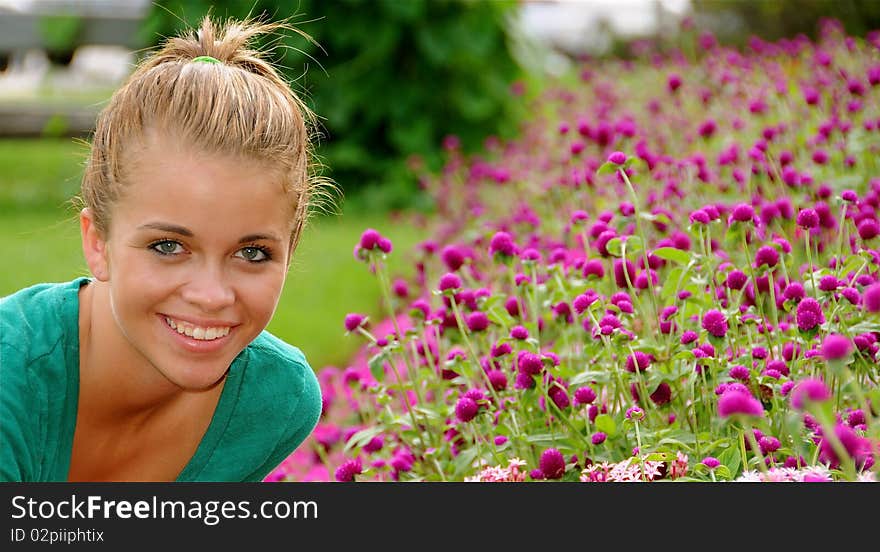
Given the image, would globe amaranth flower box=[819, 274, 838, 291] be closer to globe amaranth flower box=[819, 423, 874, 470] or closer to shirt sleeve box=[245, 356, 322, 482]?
globe amaranth flower box=[819, 423, 874, 470]

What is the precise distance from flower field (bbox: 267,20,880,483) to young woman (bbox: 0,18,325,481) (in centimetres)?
25

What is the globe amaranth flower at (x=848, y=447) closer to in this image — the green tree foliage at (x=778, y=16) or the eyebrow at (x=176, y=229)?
the eyebrow at (x=176, y=229)

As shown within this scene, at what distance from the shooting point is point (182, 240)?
188 cm

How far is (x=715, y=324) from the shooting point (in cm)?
187

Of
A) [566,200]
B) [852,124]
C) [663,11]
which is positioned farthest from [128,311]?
[663,11]

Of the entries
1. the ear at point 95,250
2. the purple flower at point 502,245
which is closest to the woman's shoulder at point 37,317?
the ear at point 95,250

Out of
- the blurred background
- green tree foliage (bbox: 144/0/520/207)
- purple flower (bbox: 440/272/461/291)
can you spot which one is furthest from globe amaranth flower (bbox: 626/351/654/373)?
green tree foliage (bbox: 144/0/520/207)

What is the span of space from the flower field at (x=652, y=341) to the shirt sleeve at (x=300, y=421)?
9 cm

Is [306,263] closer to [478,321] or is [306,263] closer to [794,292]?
[478,321]

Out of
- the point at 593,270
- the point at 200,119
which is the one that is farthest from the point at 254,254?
the point at 593,270

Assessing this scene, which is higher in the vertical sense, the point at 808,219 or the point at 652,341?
the point at 808,219

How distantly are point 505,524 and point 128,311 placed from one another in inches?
33.3

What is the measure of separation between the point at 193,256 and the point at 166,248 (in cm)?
6

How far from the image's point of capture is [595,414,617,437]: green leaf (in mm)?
1922
